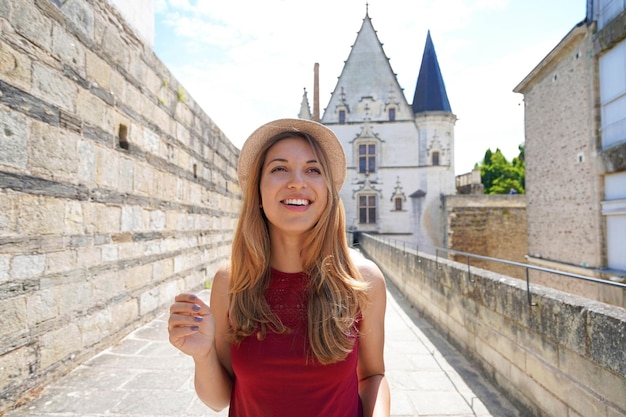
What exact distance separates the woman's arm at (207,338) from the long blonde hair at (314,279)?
92 millimetres

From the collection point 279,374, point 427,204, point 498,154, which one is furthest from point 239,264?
point 498,154

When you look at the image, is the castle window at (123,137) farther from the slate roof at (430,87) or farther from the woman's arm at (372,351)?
the slate roof at (430,87)

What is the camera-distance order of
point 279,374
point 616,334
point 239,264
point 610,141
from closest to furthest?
1. point 279,374
2. point 239,264
3. point 616,334
4. point 610,141

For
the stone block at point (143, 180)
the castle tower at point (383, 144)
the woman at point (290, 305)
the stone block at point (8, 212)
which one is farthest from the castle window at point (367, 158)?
the woman at point (290, 305)

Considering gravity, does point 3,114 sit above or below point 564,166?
below

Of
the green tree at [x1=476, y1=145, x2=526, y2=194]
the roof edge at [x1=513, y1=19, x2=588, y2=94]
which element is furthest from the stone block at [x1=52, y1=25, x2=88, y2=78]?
the green tree at [x1=476, y1=145, x2=526, y2=194]

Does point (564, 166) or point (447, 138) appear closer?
point (564, 166)

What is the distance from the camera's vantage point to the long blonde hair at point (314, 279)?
1430mm

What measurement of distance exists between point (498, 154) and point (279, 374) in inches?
2167

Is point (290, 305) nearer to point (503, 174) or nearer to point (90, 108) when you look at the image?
point (90, 108)

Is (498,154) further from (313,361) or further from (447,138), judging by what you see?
(313,361)

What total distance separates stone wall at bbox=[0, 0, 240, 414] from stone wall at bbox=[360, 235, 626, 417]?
12.0 ft

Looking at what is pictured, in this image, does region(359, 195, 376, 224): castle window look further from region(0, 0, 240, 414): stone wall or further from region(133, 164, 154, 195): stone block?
region(133, 164, 154, 195): stone block

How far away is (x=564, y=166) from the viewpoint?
43.4 feet
